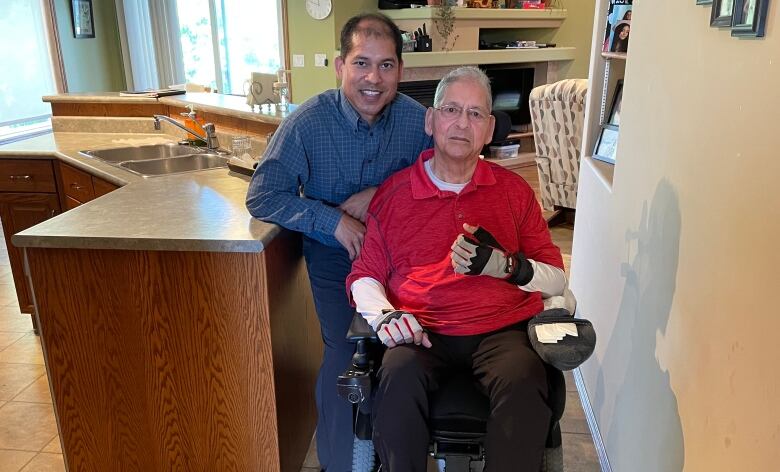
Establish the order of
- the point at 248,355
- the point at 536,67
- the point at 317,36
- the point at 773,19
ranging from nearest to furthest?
the point at 773,19, the point at 248,355, the point at 317,36, the point at 536,67

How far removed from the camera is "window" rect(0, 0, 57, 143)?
545 centimetres

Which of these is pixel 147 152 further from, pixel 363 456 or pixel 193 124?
pixel 363 456

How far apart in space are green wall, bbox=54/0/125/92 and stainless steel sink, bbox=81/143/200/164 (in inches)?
148

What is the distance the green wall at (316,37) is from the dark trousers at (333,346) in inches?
164

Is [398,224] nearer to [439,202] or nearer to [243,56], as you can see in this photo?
[439,202]

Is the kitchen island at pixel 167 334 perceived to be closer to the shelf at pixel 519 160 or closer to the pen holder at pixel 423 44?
the pen holder at pixel 423 44

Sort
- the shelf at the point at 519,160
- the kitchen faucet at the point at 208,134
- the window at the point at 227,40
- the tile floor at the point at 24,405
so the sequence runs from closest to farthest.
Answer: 1. the tile floor at the point at 24,405
2. the kitchen faucet at the point at 208,134
3. the shelf at the point at 519,160
4. the window at the point at 227,40

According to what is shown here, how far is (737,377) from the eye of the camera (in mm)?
1011

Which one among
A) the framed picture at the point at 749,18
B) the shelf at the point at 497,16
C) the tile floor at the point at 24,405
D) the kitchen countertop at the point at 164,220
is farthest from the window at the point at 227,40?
the framed picture at the point at 749,18

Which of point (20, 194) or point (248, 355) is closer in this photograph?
point (248, 355)

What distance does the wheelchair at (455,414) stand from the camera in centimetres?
134

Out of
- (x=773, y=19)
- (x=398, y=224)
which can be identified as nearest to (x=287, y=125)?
(x=398, y=224)

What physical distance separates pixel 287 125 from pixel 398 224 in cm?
46


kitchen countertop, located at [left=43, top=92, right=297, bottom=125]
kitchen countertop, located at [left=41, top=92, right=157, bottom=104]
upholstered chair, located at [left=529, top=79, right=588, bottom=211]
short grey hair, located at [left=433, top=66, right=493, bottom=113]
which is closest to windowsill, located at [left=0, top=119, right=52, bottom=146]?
kitchen countertop, located at [left=41, top=92, right=157, bottom=104]
